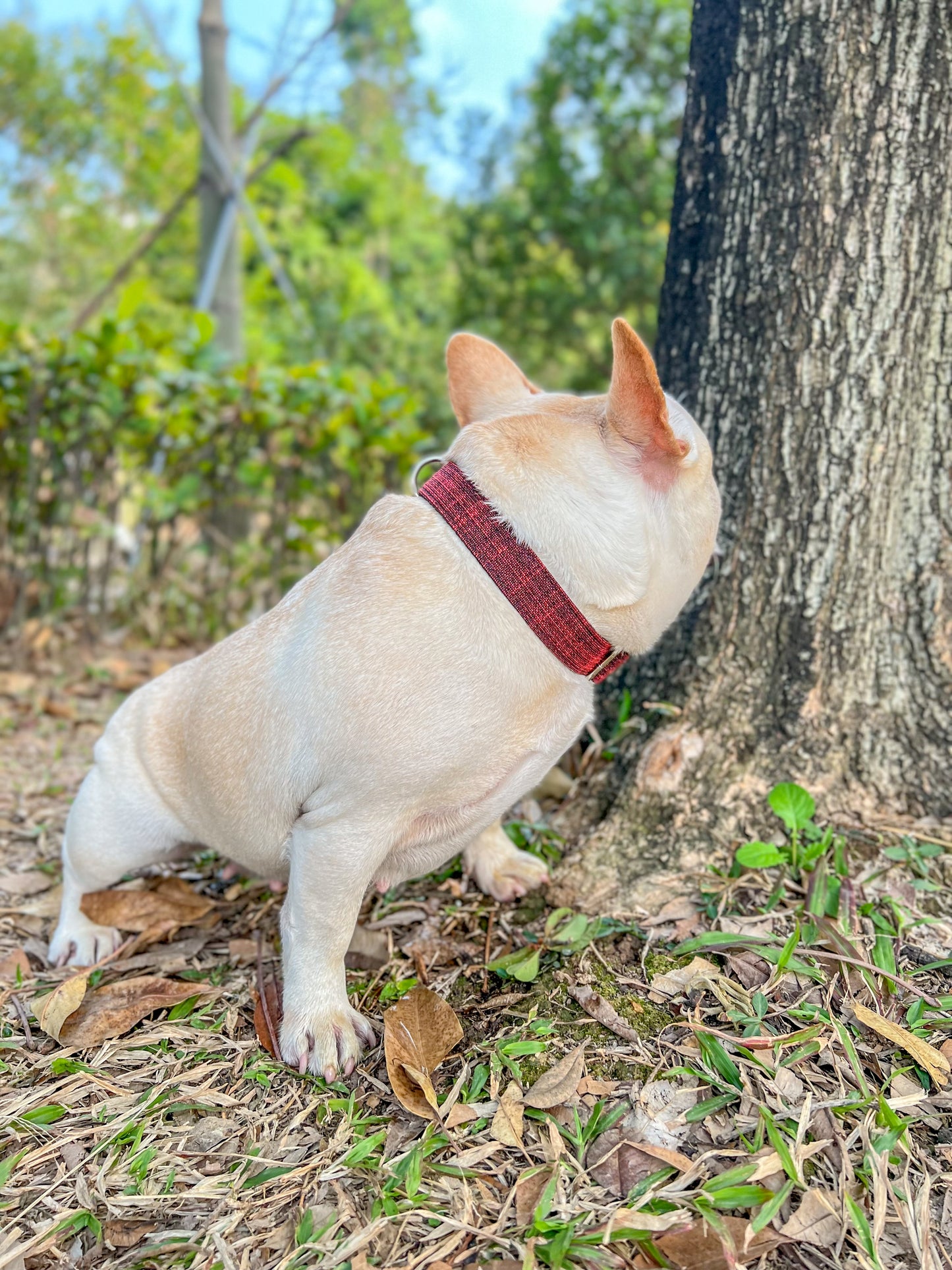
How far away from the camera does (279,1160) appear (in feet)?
5.53

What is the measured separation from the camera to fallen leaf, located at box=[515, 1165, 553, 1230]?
1523mm

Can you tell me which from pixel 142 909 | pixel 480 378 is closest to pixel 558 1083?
pixel 142 909

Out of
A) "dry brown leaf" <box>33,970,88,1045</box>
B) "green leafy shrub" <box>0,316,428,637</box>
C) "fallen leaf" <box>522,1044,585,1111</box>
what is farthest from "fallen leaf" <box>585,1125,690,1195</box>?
"green leafy shrub" <box>0,316,428,637</box>

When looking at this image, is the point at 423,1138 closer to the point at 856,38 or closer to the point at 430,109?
the point at 856,38

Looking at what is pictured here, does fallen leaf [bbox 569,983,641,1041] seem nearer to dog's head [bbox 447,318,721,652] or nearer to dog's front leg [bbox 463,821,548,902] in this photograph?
dog's front leg [bbox 463,821,548,902]

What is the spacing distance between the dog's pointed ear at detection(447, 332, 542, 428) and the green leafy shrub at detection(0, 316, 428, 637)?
2385mm

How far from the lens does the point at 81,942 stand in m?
2.36

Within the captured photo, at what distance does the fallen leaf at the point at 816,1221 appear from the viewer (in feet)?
4.78

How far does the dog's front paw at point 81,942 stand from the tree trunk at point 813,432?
3.93 feet

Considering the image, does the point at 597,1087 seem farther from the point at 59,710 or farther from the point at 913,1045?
the point at 59,710

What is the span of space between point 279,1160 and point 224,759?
0.85m

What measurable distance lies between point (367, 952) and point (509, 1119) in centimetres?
66

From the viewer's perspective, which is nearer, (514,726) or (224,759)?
(514,726)

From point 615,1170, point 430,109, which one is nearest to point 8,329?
point 615,1170
